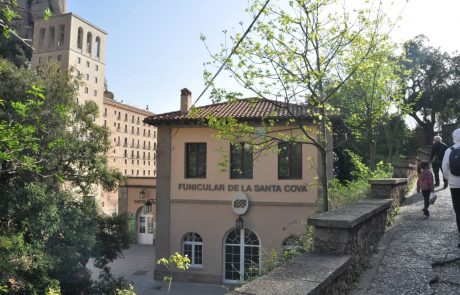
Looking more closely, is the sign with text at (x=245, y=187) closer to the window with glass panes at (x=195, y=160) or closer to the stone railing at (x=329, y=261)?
the window with glass panes at (x=195, y=160)

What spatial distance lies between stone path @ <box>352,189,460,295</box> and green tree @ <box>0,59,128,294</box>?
916 centimetres

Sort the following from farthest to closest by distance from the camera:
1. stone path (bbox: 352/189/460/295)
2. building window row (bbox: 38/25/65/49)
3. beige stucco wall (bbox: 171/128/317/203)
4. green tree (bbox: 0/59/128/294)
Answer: building window row (bbox: 38/25/65/49) < beige stucco wall (bbox: 171/128/317/203) < green tree (bbox: 0/59/128/294) < stone path (bbox: 352/189/460/295)

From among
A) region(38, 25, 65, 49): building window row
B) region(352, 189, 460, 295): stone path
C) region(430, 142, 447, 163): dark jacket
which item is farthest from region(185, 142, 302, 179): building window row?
region(38, 25, 65, 49): building window row

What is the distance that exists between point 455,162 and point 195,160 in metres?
16.3

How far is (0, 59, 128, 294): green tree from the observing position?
46.0 ft

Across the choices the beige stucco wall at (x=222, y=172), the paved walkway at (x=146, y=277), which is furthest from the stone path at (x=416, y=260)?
A: the beige stucco wall at (x=222, y=172)

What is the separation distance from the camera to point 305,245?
5.34 m

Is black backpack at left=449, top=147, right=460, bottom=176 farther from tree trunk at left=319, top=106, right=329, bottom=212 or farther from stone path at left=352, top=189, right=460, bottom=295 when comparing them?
tree trunk at left=319, top=106, right=329, bottom=212

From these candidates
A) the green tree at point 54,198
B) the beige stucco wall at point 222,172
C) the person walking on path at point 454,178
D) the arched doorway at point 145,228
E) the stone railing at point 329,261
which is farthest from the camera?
the arched doorway at point 145,228

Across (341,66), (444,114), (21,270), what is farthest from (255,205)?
(444,114)

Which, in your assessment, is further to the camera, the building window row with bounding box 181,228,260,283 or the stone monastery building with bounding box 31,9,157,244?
the stone monastery building with bounding box 31,9,157,244

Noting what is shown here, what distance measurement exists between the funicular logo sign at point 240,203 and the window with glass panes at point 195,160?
200 centimetres

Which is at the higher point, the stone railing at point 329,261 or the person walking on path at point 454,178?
the person walking on path at point 454,178

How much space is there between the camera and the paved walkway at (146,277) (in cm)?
1872
